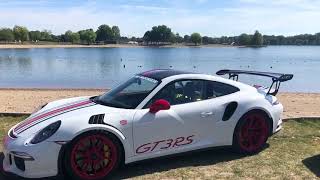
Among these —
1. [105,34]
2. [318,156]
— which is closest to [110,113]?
[318,156]

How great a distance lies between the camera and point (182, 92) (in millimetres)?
6637

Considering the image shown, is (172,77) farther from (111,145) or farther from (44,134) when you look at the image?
(44,134)

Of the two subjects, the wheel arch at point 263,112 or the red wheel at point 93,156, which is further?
the wheel arch at point 263,112

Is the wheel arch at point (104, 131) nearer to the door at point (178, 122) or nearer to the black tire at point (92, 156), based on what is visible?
the black tire at point (92, 156)

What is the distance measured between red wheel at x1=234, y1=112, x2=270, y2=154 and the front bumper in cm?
288

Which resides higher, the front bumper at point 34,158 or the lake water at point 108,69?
the front bumper at point 34,158

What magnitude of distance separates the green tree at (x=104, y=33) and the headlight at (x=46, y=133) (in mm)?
183391

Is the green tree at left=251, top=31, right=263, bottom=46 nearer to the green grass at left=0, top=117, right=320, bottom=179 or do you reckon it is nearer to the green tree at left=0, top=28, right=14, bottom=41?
the green tree at left=0, top=28, right=14, bottom=41

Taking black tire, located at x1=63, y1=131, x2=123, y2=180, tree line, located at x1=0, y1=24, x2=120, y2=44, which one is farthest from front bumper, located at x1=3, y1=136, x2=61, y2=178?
tree line, located at x1=0, y1=24, x2=120, y2=44

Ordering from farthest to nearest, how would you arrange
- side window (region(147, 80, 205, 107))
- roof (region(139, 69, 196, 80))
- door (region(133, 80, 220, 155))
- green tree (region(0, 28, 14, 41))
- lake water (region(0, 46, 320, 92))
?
green tree (region(0, 28, 14, 41)) < lake water (region(0, 46, 320, 92)) < roof (region(139, 69, 196, 80)) < side window (region(147, 80, 205, 107)) < door (region(133, 80, 220, 155))

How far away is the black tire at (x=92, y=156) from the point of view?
222 inches

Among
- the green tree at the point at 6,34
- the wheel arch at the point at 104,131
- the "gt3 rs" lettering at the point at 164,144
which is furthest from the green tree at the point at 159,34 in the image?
→ the wheel arch at the point at 104,131

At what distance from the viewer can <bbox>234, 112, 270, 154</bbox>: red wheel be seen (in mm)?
7008

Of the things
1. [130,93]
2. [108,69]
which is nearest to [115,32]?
[108,69]
